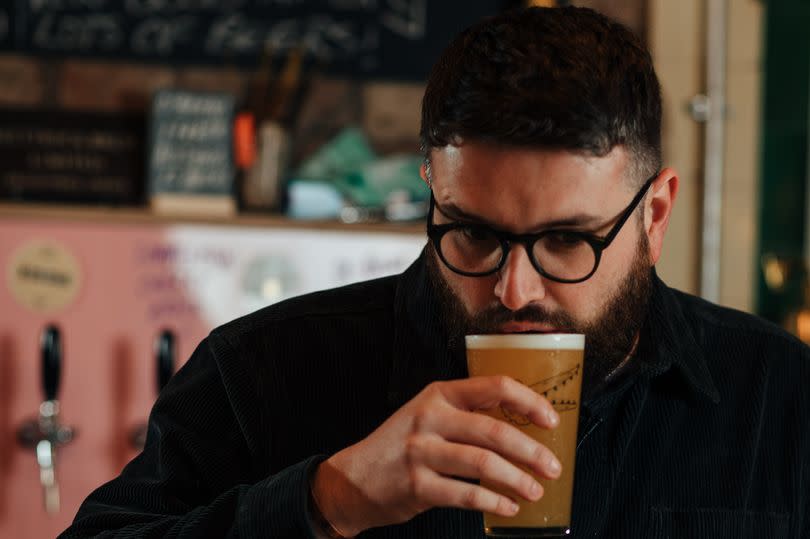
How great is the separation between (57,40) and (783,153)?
1.82 metres

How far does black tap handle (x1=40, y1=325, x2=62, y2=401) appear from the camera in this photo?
93.0 inches

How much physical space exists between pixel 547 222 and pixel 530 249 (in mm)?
35

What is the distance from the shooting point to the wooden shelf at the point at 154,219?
2518mm

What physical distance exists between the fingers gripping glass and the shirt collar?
0.12 m

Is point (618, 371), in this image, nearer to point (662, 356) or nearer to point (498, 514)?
point (662, 356)

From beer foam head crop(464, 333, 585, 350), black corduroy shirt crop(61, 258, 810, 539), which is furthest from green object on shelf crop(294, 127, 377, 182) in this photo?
beer foam head crop(464, 333, 585, 350)

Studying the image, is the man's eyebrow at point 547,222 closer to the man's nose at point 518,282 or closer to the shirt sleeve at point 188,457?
the man's nose at point 518,282

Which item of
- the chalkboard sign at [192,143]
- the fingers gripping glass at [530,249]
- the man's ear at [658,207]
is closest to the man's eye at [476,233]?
the fingers gripping glass at [530,249]

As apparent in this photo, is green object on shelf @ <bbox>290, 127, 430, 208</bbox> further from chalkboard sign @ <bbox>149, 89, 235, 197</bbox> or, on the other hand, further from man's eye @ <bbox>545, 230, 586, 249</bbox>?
man's eye @ <bbox>545, 230, 586, 249</bbox>

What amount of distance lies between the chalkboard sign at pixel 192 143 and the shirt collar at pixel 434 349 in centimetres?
133

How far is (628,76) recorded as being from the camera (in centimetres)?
136

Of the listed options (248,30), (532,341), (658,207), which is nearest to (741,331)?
(658,207)

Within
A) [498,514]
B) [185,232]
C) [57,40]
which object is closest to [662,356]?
[498,514]

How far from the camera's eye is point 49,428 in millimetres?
2432
